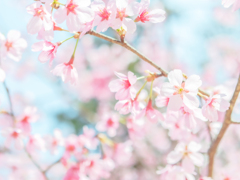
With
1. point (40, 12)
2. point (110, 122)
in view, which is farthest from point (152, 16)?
point (110, 122)

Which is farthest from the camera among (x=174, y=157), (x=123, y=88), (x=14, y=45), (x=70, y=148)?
(x=70, y=148)

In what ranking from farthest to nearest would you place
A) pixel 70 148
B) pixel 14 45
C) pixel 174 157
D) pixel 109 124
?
pixel 109 124
pixel 70 148
pixel 14 45
pixel 174 157

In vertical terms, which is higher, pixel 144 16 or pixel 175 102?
pixel 144 16

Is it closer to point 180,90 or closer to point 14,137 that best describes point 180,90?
point 180,90

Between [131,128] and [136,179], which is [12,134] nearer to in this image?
[131,128]

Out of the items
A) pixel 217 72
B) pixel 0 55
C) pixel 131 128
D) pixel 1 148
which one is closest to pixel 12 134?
pixel 0 55

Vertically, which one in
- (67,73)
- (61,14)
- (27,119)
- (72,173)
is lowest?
(72,173)

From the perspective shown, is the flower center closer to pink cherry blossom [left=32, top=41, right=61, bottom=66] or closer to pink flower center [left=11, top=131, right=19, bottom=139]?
pink cherry blossom [left=32, top=41, right=61, bottom=66]
